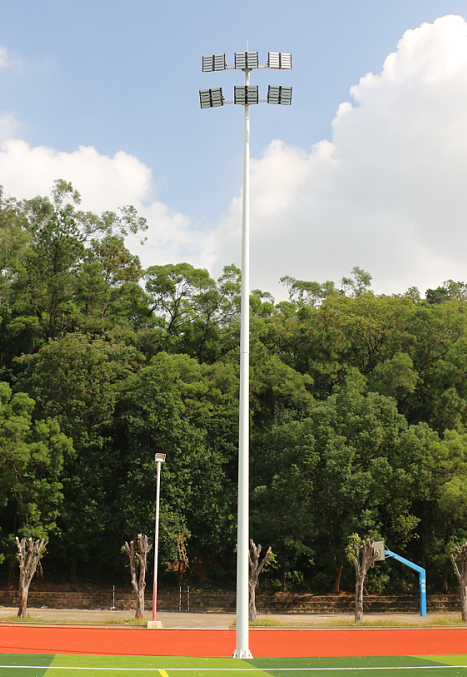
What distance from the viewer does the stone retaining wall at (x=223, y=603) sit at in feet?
99.2

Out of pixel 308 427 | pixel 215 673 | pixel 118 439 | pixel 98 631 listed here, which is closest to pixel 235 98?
pixel 215 673

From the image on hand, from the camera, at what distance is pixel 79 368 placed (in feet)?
120

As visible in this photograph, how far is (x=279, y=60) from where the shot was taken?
1297 centimetres

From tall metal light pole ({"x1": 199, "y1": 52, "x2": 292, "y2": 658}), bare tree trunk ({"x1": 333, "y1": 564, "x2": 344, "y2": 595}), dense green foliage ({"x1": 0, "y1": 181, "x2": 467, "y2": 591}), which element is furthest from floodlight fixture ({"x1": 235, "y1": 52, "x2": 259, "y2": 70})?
bare tree trunk ({"x1": 333, "y1": 564, "x2": 344, "y2": 595})

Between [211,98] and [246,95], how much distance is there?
78 centimetres

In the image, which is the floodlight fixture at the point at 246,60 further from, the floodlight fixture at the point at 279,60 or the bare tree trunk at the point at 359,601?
the bare tree trunk at the point at 359,601

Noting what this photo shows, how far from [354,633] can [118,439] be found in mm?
22270

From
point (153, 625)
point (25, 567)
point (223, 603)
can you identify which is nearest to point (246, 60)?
point (153, 625)

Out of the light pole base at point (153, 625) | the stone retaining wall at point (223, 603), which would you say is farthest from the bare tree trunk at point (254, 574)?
the stone retaining wall at point (223, 603)

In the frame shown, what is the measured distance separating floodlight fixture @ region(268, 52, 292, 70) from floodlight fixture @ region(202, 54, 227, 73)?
39.1 inches

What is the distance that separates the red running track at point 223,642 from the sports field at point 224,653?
0.08 feet

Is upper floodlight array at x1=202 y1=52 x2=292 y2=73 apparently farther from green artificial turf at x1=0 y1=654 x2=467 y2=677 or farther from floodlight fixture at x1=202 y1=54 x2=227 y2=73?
green artificial turf at x1=0 y1=654 x2=467 y2=677

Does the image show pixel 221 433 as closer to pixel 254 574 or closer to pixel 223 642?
pixel 254 574

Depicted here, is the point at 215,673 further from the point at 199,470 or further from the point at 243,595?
the point at 199,470
